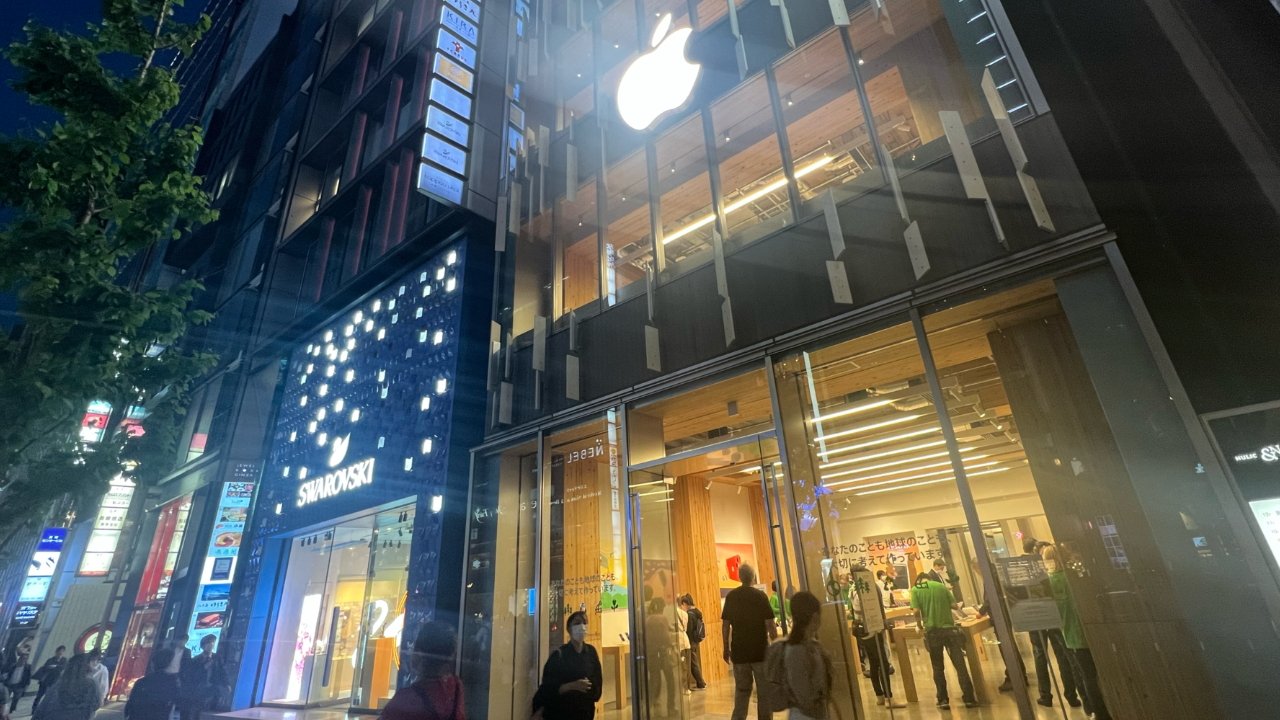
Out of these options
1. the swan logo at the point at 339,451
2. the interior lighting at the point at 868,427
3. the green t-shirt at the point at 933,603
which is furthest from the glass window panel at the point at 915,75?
the swan logo at the point at 339,451

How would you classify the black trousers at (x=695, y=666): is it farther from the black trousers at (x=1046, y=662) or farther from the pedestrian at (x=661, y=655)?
the black trousers at (x=1046, y=662)

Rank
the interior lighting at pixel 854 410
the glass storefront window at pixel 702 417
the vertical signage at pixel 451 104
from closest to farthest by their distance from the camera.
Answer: the interior lighting at pixel 854 410, the glass storefront window at pixel 702 417, the vertical signage at pixel 451 104

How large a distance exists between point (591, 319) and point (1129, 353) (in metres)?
5.75

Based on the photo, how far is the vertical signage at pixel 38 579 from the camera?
771 inches

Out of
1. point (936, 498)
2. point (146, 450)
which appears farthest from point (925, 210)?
point (146, 450)

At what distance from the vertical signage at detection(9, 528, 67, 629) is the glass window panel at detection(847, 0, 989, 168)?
28.7m

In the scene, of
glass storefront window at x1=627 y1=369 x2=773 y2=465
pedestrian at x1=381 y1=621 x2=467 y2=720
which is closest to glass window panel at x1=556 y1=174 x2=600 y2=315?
glass storefront window at x1=627 y1=369 x2=773 y2=465

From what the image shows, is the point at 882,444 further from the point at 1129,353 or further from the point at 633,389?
the point at 633,389

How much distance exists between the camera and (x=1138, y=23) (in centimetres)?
448

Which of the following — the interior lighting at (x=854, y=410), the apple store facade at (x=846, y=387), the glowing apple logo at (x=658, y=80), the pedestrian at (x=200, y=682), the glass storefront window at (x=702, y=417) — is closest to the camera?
the apple store facade at (x=846, y=387)

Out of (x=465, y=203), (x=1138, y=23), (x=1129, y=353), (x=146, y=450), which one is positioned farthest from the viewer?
(x=465, y=203)

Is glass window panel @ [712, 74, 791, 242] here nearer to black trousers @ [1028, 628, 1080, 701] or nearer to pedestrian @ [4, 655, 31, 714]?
black trousers @ [1028, 628, 1080, 701]

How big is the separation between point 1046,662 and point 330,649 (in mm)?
11205

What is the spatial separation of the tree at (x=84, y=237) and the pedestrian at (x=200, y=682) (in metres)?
2.91
